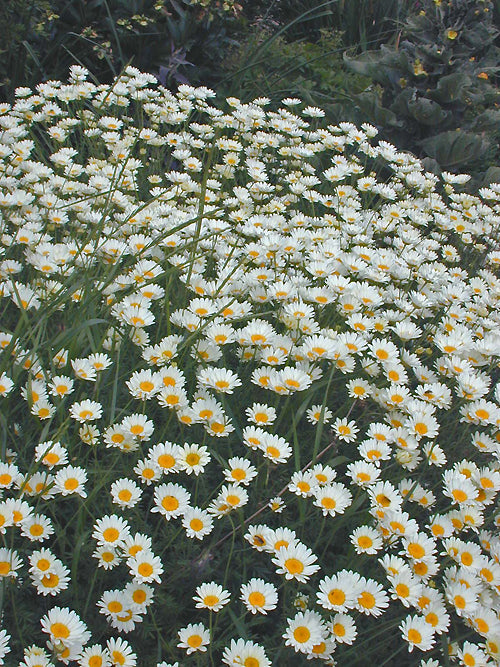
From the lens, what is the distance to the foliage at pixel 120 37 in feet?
14.6

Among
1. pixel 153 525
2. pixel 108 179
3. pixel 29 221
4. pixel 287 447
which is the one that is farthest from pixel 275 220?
pixel 153 525

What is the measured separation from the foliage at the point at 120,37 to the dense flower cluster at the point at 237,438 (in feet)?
5.07

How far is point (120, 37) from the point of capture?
4730 millimetres

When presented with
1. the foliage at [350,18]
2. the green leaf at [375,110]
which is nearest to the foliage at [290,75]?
the green leaf at [375,110]

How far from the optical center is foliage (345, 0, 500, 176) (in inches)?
177

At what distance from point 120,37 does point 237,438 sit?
→ 3.69 metres

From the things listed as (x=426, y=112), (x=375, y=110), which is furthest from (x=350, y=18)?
(x=426, y=112)

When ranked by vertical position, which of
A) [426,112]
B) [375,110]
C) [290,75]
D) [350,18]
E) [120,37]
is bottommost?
[426,112]

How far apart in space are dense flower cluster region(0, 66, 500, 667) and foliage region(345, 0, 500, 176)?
5.19 feet

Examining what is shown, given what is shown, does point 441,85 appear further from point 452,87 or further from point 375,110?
point 375,110

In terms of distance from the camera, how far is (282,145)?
4.19 m

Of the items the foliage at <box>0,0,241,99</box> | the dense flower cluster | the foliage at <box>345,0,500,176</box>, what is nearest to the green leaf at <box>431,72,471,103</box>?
the foliage at <box>345,0,500,176</box>

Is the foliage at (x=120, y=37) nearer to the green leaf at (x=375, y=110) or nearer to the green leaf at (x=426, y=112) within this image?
the green leaf at (x=375, y=110)

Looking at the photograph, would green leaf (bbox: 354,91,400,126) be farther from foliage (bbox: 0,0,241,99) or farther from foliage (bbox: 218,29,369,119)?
foliage (bbox: 0,0,241,99)
